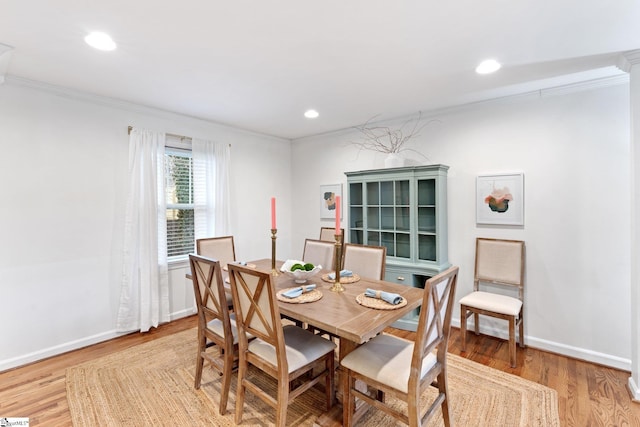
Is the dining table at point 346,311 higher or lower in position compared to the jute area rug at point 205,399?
higher

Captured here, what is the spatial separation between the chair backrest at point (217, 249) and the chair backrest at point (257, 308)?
1.24 m

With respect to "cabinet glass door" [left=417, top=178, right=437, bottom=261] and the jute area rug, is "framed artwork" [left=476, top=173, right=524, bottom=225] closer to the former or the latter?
"cabinet glass door" [left=417, top=178, right=437, bottom=261]

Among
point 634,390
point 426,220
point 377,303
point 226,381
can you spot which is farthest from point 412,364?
point 426,220

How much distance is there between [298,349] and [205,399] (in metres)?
0.88

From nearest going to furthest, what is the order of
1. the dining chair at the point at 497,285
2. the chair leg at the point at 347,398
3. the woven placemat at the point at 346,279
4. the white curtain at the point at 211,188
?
the chair leg at the point at 347,398, the woven placemat at the point at 346,279, the dining chair at the point at 497,285, the white curtain at the point at 211,188

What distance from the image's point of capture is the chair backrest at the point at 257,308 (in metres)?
1.63

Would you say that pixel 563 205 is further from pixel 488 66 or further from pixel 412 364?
pixel 412 364

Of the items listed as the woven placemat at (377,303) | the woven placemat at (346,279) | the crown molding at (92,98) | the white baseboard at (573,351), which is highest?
the crown molding at (92,98)

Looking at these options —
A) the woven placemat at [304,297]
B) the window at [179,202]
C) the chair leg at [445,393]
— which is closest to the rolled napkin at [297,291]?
the woven placemat at [304,297]

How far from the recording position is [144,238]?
3197mm

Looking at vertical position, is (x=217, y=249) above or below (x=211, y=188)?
below

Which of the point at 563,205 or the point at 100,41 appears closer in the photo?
the point at 100,41

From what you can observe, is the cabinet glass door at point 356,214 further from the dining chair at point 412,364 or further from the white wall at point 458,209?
the dining chair at point 412,364

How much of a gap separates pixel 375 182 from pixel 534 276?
1881 millimetres
